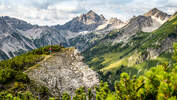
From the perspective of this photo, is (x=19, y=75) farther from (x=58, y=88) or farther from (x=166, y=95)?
(x=166, y=95)

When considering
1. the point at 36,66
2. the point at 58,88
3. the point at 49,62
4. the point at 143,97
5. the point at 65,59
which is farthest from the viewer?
the point at 65,59

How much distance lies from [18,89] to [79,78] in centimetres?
3107

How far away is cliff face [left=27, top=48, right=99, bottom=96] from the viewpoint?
71438 millimetres

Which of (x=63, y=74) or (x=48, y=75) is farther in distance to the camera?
(x=63, y=74)

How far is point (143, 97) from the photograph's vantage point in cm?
2247

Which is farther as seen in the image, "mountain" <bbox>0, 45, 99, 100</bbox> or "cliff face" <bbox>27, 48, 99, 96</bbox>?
"cliff face" <bbox>27, 48, 99, 96</bbox>

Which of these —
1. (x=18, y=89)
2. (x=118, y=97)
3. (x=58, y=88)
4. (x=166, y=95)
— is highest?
(x=166, y=95)

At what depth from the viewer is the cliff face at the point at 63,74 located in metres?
71.4

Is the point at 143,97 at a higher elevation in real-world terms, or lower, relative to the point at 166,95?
lower

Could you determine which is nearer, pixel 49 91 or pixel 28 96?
pixel 28 96

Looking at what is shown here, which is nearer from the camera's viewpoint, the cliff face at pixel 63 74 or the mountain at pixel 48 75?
the mountain at pixel 48 75

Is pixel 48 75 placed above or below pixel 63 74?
above

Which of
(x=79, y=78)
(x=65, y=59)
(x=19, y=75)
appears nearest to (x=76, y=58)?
(x=65, y=59)

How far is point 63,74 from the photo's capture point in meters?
80.7
